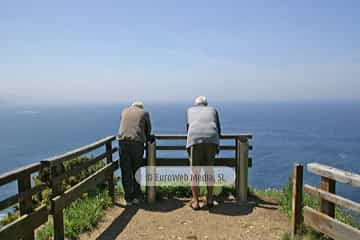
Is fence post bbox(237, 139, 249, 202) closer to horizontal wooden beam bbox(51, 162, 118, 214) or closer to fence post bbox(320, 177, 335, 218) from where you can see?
fence post bbox(320, 177, 335, 218)

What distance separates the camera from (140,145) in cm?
575

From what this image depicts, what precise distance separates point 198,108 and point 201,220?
1868 millimetres

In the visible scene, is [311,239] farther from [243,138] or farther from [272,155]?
[272,155]

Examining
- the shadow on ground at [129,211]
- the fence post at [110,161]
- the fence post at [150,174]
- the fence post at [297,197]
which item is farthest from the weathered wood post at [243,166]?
the fence post at [110,161]

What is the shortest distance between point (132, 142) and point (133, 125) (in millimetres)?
302

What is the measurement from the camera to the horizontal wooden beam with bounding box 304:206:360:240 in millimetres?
3180

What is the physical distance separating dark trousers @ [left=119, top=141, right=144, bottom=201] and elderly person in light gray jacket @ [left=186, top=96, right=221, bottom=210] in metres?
0.92

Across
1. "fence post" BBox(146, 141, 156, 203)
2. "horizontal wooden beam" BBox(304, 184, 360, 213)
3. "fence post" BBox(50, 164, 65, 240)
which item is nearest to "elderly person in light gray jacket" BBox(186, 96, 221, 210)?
"fence post" BBox(146, 141, 156, 203)

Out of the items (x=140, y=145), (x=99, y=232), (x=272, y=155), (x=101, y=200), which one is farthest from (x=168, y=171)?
(x=272, y=155)

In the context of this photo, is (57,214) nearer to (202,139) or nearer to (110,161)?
(110,161)

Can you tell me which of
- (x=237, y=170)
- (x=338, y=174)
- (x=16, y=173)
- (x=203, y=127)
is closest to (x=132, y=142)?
(x=203, y=127)

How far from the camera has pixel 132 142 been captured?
567 cm

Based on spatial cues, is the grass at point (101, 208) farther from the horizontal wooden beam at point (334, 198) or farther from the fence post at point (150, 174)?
the horizontal wooden beam at point (334, 198)

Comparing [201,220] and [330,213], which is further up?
[330,213]
